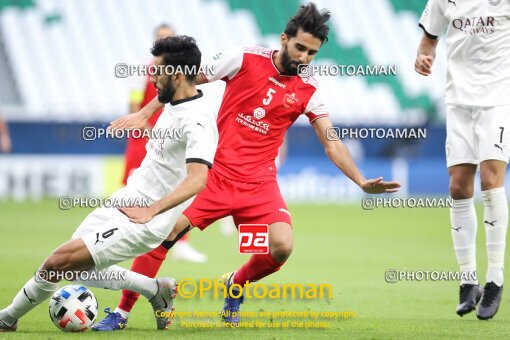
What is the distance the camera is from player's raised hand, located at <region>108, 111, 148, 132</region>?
5.83m

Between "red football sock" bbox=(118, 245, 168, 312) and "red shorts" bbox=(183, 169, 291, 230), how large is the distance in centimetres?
34

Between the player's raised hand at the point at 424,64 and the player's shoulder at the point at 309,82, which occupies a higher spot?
the player's raised hand at the point at 424,64

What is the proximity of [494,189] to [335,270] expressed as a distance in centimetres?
388

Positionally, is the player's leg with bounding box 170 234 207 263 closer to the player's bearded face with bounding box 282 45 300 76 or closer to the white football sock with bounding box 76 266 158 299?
the player's bearded face with bounding box 282 45 300 76

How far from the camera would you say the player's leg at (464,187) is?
262 inches

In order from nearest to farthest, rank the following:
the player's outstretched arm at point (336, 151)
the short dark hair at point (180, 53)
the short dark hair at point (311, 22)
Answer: the short dark hair at point (180, 53)
the short dark hair at point (311, 22)
the player's outstretched arm at point (336, 151)

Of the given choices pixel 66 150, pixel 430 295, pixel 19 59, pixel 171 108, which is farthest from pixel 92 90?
pixel 171 108

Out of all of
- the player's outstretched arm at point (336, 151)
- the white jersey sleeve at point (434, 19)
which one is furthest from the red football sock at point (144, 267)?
the white jersey sleeve at point (434, 19)

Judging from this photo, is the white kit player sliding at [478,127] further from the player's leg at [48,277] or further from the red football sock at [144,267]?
the player's leg at [48,277]

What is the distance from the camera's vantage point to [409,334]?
235 inches

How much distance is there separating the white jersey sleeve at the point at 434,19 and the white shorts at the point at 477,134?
2.02 feet

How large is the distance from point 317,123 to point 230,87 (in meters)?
0.71

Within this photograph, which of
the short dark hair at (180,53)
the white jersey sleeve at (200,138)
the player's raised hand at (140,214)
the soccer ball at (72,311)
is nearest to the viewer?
the player's raised hand at (140,214)

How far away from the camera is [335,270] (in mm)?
10227
